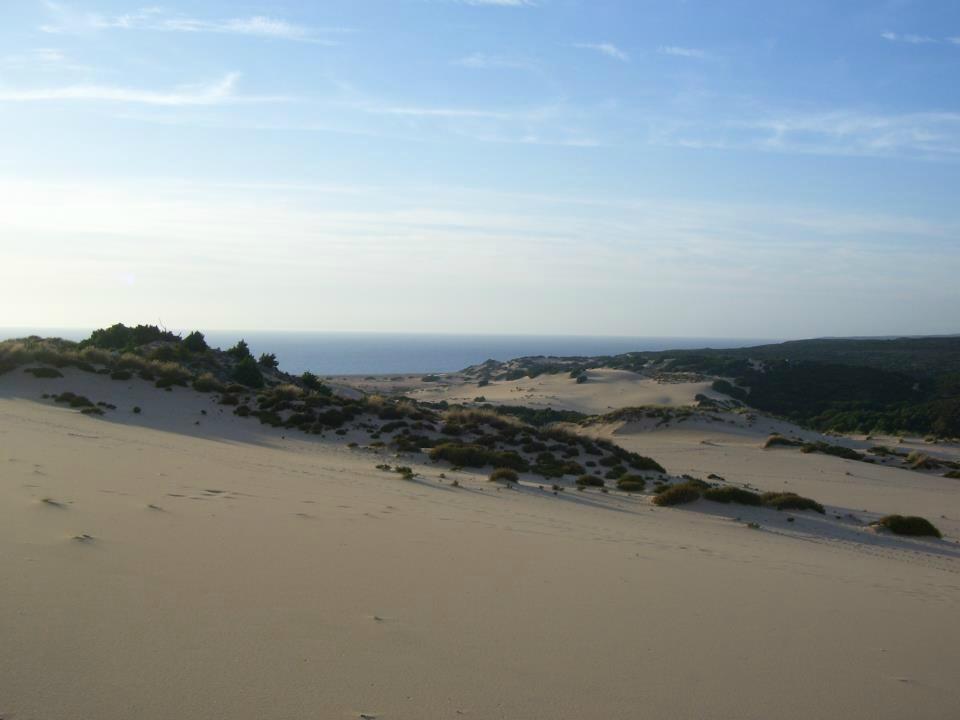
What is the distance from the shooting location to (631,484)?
16.9m

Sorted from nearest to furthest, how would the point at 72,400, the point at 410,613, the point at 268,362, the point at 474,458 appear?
the point at 410,613
the point at 474,458
the point at 72,400
the point at 268,362

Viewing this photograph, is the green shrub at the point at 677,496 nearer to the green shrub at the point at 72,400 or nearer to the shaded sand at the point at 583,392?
the green shrub at the point at 72,400

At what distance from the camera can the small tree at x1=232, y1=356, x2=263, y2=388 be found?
28797mm

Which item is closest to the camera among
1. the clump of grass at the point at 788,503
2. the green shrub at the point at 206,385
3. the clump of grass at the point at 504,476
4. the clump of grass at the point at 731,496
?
the clump of grass at the point at 504,476

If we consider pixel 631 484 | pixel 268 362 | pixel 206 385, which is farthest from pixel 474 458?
pixel 268 362

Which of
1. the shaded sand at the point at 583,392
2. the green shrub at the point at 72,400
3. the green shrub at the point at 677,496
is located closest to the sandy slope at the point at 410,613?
the green shrub at the point at 677,496

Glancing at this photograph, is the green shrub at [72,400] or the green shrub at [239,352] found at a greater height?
the green shrub at [239,352]

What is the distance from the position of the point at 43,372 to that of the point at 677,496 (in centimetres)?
1969

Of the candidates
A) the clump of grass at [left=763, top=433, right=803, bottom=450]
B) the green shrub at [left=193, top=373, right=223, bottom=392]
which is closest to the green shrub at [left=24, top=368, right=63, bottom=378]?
the green shrub at [left=193, top=373, right=223, bottom=392]

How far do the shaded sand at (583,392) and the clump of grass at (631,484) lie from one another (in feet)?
104

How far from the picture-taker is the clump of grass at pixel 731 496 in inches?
621

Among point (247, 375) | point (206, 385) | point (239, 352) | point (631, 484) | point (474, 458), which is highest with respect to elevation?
point (239, 352)

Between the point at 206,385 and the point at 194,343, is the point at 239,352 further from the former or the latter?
the point at 206,385

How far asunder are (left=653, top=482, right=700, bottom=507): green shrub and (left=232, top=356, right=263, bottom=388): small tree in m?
18.3
